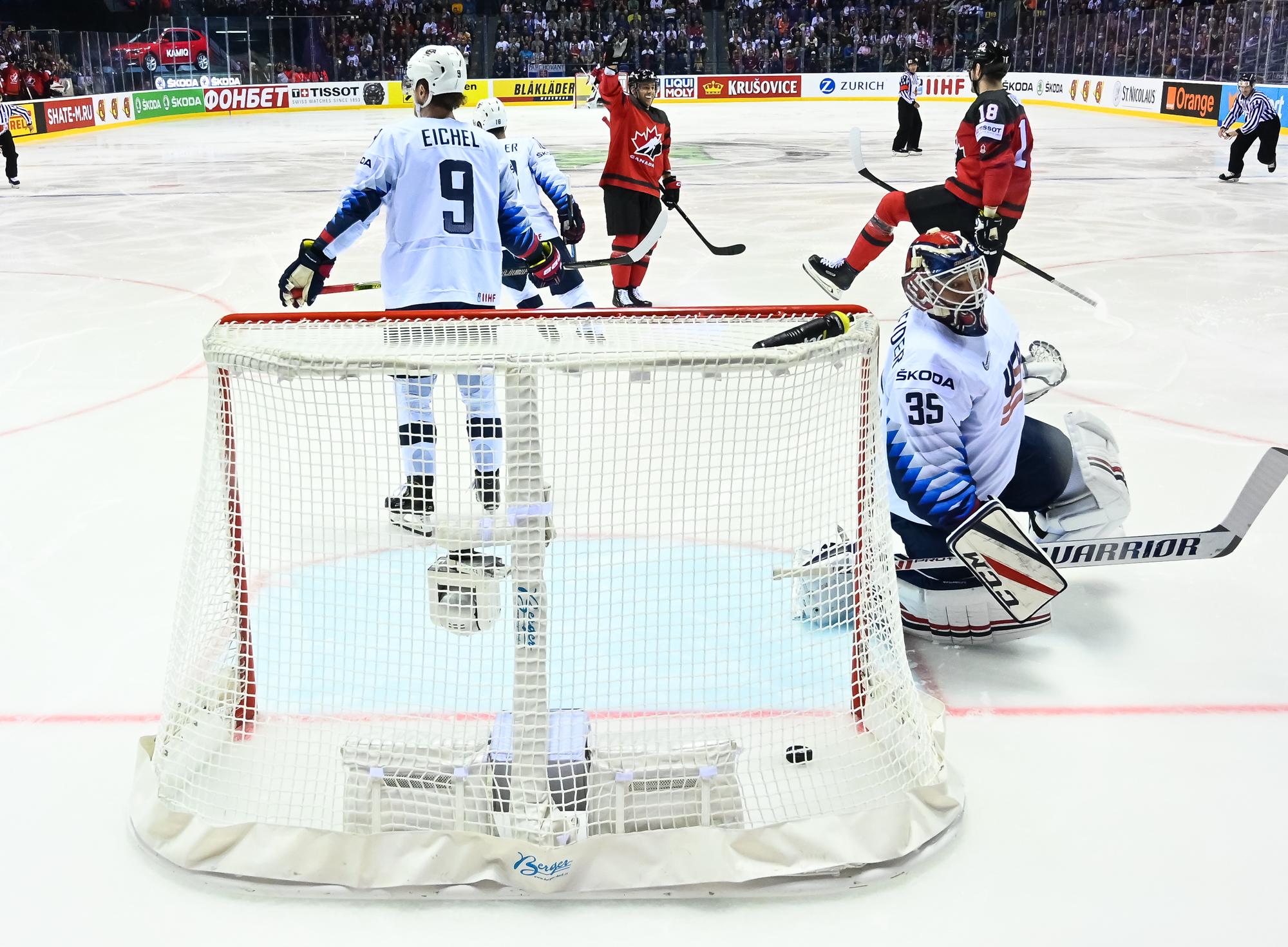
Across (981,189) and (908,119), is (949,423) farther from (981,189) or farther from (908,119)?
(908,119)

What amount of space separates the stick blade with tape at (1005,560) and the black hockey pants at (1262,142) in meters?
9.78

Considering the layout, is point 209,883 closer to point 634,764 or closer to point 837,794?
point 634,764

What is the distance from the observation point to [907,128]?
534 inches

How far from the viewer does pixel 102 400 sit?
452 cm

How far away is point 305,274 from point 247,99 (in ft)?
74.1

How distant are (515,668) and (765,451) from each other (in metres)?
0.59

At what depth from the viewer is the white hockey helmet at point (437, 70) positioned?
2.99m

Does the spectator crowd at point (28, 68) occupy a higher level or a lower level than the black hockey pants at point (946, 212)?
higher

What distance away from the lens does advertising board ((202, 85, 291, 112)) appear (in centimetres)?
2275

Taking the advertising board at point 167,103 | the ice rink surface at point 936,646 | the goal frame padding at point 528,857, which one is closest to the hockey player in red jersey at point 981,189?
the ice rink surface at point 936,646

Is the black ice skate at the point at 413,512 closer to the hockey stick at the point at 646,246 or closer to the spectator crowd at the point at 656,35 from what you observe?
the hockey stick at the point at 646,246

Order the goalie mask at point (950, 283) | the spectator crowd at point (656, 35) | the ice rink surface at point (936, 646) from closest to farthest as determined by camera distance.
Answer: the ice rink surface at point (936, 646) < the goalie mask at point (950, 283) < the spectator crowd at point (656, 35)

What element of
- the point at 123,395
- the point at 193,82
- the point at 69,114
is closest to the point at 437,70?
the point at 123,395

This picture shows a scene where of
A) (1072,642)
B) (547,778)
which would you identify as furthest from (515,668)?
(1072,642)
